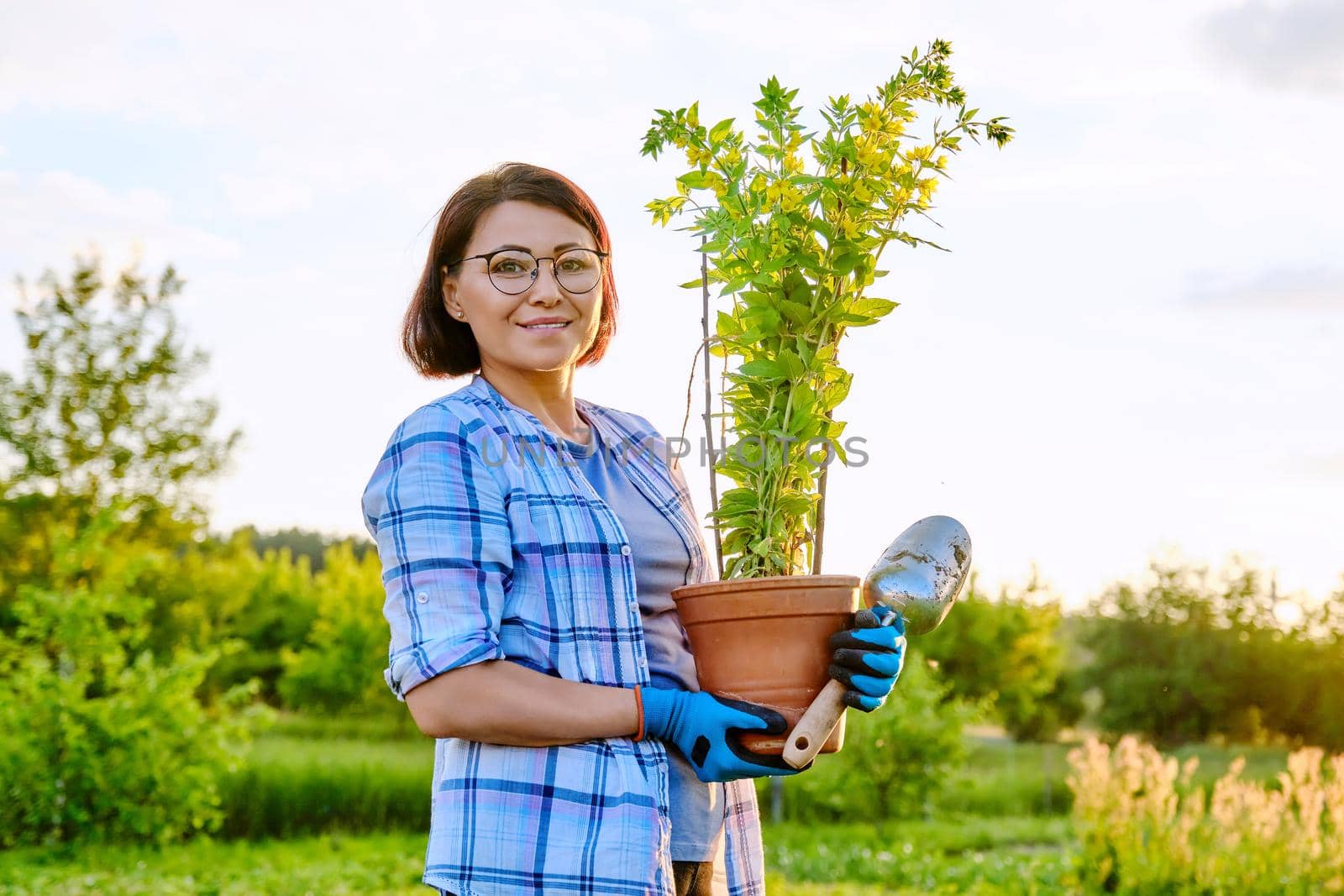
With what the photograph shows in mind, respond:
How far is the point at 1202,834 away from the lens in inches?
294

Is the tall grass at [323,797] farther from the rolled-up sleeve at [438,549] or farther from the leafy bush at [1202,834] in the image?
the rolled-up sleeve at [438,549]

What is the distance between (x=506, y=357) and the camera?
80.2 inches

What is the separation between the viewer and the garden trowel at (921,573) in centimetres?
202

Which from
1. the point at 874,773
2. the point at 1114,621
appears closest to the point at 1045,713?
the point at 1114,621

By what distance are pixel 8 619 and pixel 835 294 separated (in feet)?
42.8

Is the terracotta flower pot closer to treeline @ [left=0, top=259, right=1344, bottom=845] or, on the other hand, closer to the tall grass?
treeline @ [left=0, top=259, right=1344, bottom=845]

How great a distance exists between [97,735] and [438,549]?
25.8ft

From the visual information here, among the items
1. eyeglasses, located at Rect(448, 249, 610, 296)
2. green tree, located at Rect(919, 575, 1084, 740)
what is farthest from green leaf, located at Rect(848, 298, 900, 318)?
green tree, located at Rect(919, 575, 1084, 740)

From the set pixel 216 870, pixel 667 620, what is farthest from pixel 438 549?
pixel 216 870

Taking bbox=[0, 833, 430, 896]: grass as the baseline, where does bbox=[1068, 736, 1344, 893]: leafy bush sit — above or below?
above

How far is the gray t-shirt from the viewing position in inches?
75.5

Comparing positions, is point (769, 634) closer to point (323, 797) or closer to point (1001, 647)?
point (323, 797)

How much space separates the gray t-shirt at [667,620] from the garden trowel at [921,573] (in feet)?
1.07

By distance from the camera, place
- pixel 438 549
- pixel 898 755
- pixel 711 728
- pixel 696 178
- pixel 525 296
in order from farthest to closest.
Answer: pixel 898 755 → pixel 696 178 → pixel 525 296 → pixel 711 728 → pixel 438 549
